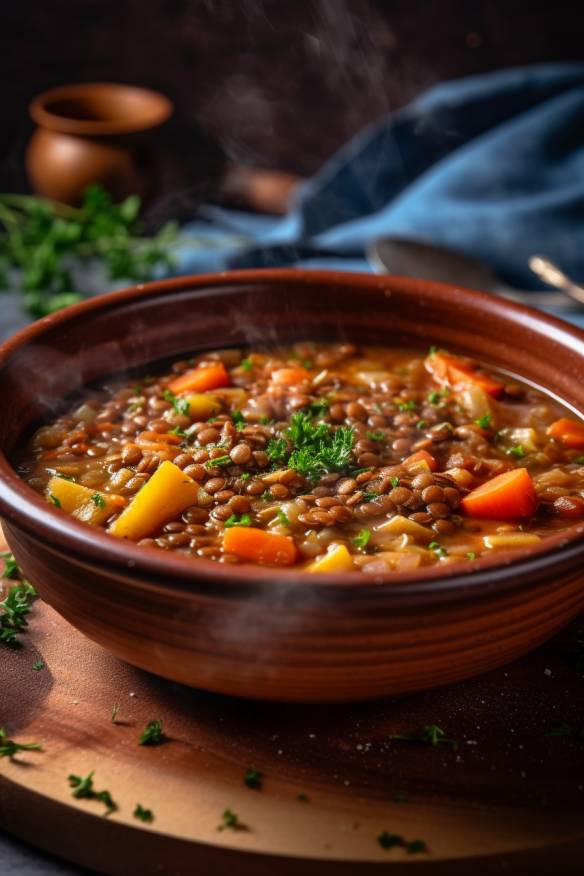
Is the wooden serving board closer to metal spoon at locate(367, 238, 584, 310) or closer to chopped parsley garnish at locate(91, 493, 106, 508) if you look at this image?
chopped parsley garnish at locate(91, 493, 106, 508)

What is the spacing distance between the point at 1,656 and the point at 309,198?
420cm

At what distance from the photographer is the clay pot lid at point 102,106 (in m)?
6.91

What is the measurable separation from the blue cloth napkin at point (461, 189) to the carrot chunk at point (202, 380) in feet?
Result: 6.20

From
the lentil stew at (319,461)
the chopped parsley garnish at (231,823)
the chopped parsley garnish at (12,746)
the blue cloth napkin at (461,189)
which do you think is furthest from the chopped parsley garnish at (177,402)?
the blue cloth napkin at (461,189)

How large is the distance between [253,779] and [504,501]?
1141mm

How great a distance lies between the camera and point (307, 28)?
746 cm

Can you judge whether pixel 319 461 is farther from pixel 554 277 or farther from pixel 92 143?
pixel 92 143

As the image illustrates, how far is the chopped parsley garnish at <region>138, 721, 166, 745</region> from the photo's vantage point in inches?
119

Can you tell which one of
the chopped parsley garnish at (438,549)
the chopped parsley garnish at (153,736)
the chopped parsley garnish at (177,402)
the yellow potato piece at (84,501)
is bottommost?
the chopped parsley garnish at (153,736)

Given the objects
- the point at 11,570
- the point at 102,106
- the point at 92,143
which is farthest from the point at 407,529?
the point at 102,106

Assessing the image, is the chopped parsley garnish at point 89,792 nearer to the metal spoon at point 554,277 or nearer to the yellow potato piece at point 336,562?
the yellow potato piece at point 336,562

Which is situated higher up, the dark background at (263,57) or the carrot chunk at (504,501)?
the dark background at (263,57)

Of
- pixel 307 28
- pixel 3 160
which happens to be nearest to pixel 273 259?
pixel 307 28

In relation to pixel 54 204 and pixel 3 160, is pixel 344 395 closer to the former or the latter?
pixel 54 204
